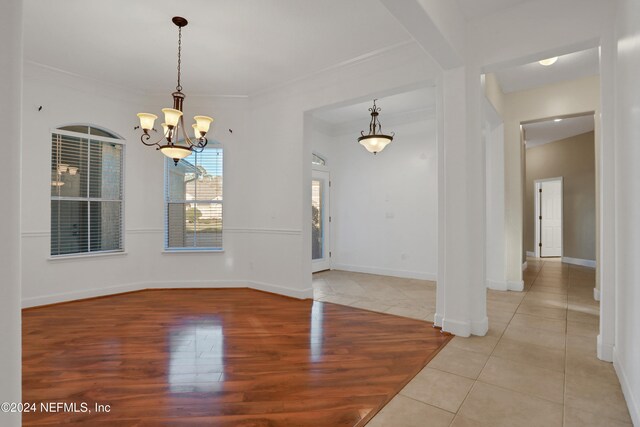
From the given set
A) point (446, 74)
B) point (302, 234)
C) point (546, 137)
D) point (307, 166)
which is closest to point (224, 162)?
point (307, 166)

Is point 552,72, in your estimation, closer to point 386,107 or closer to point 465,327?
point 386,107

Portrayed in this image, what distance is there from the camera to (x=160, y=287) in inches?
204

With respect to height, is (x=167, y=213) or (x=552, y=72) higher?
(x=552, y=72)

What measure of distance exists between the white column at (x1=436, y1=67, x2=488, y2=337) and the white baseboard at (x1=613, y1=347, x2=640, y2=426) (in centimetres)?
99

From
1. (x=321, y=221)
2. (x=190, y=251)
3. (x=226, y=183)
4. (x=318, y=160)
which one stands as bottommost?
(x=190, y=251)

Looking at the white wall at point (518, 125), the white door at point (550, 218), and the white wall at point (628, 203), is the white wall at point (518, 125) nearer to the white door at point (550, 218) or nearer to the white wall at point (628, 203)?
the white wall at point (628, 203)

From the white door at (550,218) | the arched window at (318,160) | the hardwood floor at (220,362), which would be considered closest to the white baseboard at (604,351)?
the hardwood floor at (220,362)

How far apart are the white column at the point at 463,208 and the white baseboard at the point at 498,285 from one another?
7.10 feet

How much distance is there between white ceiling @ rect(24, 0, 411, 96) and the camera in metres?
3.00

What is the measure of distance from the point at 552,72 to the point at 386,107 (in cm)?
240

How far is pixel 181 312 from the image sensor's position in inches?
154

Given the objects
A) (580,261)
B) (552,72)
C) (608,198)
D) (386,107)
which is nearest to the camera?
(608,198)

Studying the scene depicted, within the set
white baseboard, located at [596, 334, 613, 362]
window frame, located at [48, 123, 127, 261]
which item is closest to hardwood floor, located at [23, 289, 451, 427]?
window frame, located at [48, 123, 127, 261]

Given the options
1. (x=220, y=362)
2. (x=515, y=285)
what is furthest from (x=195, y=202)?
(x=515, y=285)
